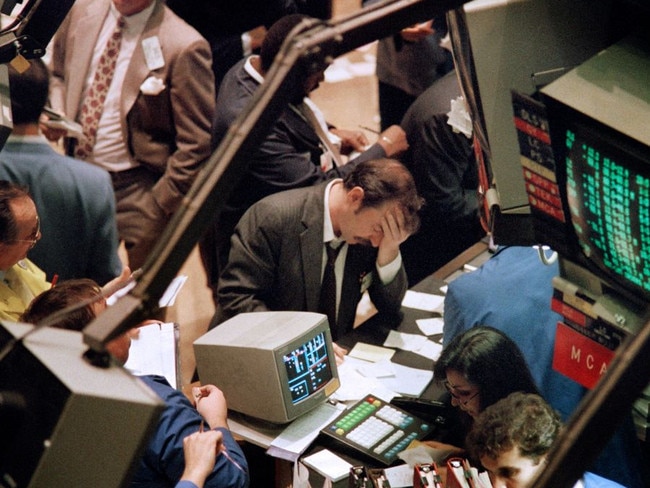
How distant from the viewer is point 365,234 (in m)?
3.52

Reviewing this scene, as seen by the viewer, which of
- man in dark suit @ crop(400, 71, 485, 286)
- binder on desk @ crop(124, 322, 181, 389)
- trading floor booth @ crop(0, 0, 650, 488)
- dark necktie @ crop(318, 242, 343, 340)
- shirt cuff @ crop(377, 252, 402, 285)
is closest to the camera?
trading floor booth @ crop(0, 0, 650, 488)

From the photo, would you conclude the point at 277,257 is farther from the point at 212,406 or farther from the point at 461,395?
the point at 461,395

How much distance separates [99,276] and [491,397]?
5.78 ft

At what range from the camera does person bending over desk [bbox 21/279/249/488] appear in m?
2.54

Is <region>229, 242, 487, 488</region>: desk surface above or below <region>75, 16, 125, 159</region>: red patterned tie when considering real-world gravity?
below

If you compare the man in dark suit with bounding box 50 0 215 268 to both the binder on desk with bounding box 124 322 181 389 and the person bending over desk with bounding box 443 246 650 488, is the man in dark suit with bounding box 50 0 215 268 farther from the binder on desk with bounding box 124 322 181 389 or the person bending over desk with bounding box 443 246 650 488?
→ the person bending over desk with bounding box 443 246 650 488

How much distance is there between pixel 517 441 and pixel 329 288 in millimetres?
1363

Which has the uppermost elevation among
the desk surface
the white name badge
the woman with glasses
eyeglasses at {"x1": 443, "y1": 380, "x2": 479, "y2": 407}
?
the white name badge

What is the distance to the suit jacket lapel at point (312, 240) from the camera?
11.5ft

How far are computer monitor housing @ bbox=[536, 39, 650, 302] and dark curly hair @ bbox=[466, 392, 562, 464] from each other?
2.86ft

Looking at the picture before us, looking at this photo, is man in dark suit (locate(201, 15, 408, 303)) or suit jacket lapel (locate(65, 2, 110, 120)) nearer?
man in dark suit (locate(201, 15, 408, 303))

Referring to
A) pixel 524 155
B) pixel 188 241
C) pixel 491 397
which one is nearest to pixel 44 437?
pixel 188 241

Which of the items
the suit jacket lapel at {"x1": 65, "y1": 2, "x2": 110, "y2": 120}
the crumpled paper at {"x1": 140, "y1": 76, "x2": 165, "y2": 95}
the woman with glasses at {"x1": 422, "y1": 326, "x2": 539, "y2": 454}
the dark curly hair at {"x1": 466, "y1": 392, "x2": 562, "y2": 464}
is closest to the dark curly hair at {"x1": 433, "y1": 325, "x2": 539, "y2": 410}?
the woman with glasses at {"x1": 422, "y1": 326, "x2": 539, "y2": 454}

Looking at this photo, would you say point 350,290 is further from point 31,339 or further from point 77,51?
point 31,339
